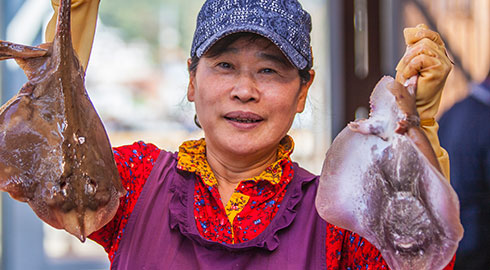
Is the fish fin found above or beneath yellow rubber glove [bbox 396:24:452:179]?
above

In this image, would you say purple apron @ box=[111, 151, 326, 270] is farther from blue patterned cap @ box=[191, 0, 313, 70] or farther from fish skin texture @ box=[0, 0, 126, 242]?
blue patterned cap @ box=[191, 0, 313, 70]

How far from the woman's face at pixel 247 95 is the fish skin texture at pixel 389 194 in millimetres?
292

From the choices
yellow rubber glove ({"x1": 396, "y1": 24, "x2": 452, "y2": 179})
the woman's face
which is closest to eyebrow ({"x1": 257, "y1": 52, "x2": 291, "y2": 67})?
the woman's face

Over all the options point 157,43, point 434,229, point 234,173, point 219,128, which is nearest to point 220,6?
point 219,128

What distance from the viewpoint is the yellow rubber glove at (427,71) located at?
153 centimetres

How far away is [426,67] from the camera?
5.04ft

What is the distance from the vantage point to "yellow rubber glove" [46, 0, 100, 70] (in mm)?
1787

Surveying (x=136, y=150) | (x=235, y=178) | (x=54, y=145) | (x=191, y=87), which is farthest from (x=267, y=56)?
(x=54, y=145)

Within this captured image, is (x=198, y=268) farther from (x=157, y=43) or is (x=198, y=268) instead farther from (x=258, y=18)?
(x=157, y=43)

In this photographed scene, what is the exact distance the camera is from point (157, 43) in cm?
468

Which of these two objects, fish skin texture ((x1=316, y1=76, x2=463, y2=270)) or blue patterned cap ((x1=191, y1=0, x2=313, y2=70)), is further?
blue patterned cap ((x1=191, y1=0, x2=313, y2=70))

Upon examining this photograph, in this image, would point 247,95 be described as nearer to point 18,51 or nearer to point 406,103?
point 406,103

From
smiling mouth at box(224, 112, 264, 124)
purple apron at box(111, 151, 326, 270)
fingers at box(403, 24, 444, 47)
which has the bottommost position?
purple apron at box(111, 151, 326, 270)

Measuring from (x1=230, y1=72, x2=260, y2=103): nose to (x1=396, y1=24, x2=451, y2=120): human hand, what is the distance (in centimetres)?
46
